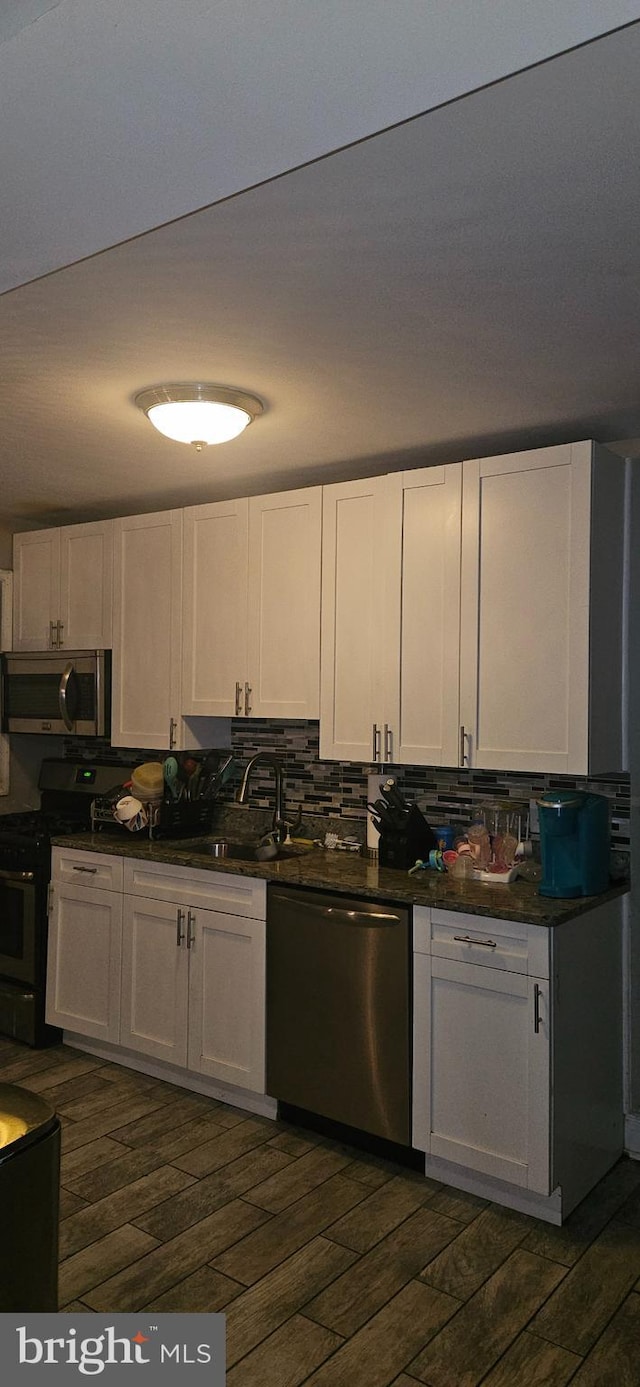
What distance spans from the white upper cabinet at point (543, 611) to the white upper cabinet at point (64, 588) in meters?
1.87

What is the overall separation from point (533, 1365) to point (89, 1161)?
152 centimetres

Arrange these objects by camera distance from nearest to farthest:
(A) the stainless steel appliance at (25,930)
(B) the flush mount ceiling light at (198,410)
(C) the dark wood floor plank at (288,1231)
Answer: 1. (C) the dark wood floor plank at (288,1231)
2. (B) the flush mount ceiling light at (198,410)
3. (A) the stainless steel appliance at (25,930)

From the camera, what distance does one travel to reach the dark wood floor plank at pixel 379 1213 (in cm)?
261

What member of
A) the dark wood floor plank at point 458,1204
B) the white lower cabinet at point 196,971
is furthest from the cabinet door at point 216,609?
the dark wood floor plank at point 458,1204

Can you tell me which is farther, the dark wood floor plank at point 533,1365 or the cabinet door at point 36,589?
the cabinet door at point 36,589

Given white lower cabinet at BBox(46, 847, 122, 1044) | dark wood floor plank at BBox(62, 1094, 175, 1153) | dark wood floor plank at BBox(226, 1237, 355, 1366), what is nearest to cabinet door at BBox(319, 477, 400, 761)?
white lower cabinet at BBox(46, 847, 122, 1044)

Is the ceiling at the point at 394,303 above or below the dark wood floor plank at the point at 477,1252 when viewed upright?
above

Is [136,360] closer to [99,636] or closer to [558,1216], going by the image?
[99,636]

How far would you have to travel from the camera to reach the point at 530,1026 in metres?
2.69

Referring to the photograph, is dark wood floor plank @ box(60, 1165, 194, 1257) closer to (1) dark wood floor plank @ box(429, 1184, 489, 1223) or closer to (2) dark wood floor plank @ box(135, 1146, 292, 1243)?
(2) dark wood floor plank @ box(135, 1146, 292, 1243)

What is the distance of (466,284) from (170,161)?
2.43 feet

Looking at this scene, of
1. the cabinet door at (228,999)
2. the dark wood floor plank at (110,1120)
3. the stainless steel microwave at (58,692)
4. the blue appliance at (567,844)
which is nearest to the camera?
the blue appliance at (567,844)

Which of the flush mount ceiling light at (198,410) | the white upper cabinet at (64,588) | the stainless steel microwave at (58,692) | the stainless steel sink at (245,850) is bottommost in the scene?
the stainless steel sink at (245,850)

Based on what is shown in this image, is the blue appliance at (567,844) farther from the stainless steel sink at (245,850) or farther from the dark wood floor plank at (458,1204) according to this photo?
the stainless steel sink at (245,850)
